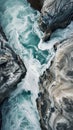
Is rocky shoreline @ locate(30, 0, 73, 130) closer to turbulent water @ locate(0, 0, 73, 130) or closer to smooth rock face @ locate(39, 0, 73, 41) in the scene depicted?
turbulent water @ locate(0, 0, 73, 130)

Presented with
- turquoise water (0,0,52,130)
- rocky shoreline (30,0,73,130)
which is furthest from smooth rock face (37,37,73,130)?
turquoise water (0,0,52,130)

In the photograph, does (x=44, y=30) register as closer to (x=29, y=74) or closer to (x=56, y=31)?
(x=56, y=31)

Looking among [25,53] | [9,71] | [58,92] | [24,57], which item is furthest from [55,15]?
[58,92]

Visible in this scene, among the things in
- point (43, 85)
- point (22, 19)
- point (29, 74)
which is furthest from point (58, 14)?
point (43, 85)

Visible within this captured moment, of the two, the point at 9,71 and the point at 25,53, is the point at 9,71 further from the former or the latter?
the point at 25,53

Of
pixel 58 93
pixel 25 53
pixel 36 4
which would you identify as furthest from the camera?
pixel 36 4

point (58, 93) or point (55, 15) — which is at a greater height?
point (55, 15)
